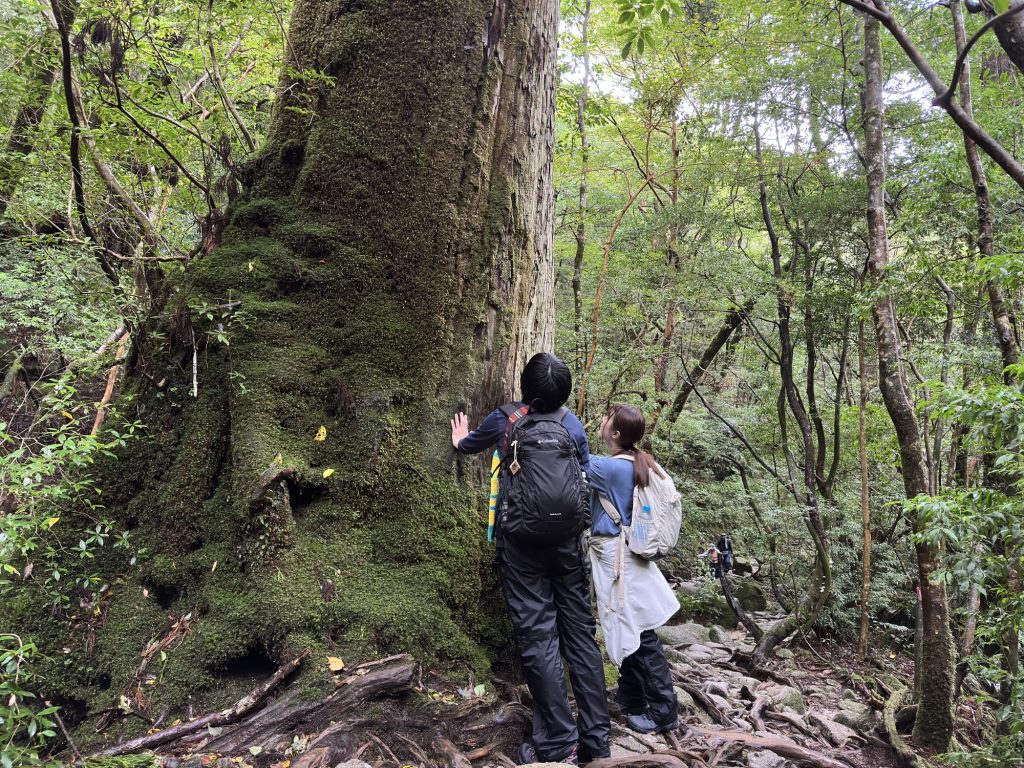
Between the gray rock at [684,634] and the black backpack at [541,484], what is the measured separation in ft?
16.8

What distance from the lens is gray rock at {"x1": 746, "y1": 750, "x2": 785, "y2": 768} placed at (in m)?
3.69

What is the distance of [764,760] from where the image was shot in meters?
3.78

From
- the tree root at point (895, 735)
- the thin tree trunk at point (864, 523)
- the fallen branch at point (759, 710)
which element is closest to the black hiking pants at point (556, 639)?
the fallen branch at point (759, 710)

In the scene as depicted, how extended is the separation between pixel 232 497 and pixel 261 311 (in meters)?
1.15

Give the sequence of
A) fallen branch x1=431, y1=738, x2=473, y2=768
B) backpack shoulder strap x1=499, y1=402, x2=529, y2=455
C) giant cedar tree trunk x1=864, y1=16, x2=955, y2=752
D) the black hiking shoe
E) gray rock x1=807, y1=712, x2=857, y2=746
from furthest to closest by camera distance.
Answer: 1. gray rock x1=807, y1=712, x2=857, y2=746
2. giant cedar tree trunk x1=864, y1=16, x2=955, y2=752
3. the black hiking shoe
4. backpack shoulder strap x1=499, y1=402, x2=529, y2=455
5. fallen branch x1=431, y1=738, x2=473, y2=768

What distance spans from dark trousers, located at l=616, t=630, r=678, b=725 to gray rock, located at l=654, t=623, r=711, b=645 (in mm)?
3666

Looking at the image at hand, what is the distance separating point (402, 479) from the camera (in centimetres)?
347

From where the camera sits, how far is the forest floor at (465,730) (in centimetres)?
250

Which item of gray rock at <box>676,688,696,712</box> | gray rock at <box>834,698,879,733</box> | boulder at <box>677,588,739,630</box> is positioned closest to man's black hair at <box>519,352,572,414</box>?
gray rock at <box>676,688,696,712</box>

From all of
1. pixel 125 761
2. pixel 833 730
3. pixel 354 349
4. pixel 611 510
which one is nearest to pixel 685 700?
pixel 833 730

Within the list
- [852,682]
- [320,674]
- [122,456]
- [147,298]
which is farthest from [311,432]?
[852,682]

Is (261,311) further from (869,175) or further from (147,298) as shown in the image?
(869,175)

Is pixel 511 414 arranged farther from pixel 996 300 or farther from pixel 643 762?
pixel 996 300

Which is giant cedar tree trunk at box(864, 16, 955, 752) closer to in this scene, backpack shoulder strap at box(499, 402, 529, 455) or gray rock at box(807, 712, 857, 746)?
gray rock at box(807, 712, 857, 746)
